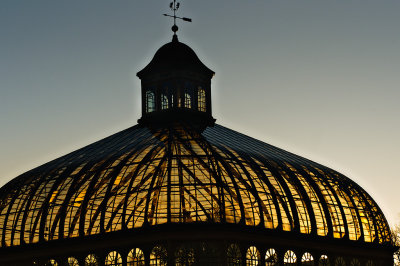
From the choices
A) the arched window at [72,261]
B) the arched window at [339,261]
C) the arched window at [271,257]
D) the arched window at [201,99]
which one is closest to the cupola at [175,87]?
the arched window at [201,99]

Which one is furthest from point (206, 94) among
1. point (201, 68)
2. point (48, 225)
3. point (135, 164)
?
point (48, 225)

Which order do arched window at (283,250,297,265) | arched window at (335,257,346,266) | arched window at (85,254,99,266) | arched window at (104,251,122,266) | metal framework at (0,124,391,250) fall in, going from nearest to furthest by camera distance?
1. arched window at (104,251,122,266)
2. metal framework at (0,124,391,250)
3. arched window at (85,254,99,266)
4. arched window at (283,250,297,265)
5. arched window at (335,257,346,266)

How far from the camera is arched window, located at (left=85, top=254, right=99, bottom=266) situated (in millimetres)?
63938

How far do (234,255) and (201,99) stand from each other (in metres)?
18.2

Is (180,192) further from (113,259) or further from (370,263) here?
(370,263)

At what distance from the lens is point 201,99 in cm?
7731

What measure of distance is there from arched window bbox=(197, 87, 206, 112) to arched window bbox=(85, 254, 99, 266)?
56.7 ft

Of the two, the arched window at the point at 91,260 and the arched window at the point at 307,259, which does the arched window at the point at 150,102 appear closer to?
the arched window at the point at 91,260

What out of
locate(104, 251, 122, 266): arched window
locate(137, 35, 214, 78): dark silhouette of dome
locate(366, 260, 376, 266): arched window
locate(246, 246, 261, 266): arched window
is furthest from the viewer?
locate(137, 35, 214, 78): dark silhouette of dome

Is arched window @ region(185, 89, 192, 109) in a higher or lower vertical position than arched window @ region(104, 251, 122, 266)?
higher

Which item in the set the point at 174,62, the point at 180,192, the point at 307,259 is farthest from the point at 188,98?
the point at 307,259

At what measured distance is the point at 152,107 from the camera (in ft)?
252

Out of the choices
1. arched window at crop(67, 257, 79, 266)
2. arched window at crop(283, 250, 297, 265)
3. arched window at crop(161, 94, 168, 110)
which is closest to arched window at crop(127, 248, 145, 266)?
arched window at crop(67, 257, 79, 266)

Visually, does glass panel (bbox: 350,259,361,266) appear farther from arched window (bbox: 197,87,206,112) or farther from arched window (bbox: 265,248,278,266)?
arched window (bbox: 197,87,206,112)
